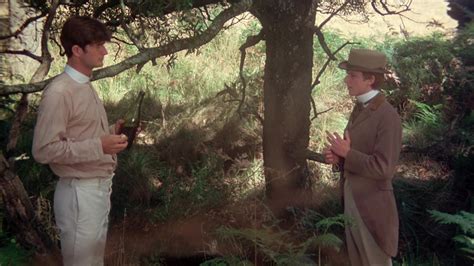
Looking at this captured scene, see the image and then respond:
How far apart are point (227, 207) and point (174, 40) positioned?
7.70ft

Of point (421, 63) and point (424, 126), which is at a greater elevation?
point (421, 63)

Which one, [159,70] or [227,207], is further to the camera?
[159,70]

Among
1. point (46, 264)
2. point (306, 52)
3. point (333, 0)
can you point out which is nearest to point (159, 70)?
point (333, 0)

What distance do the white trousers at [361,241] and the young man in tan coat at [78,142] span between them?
1.66 meters

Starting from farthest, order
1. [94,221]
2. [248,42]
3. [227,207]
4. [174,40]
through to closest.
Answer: [227,207]
[248,42]
[174,40]
[94,221]

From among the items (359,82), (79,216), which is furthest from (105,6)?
(359,82)

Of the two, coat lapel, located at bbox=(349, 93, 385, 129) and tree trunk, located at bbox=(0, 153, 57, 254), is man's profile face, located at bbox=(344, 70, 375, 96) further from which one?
tree trunk, located at bbox=(0, 153, 57, 254)

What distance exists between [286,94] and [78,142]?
2720mm

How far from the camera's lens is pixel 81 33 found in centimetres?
308

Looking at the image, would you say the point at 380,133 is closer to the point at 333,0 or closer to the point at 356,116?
the point at 356,116

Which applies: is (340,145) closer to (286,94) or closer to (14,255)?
(286,94)

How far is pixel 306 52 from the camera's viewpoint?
17.4 feet

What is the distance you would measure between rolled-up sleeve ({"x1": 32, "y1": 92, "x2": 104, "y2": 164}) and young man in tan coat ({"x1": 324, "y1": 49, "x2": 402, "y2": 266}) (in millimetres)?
1692

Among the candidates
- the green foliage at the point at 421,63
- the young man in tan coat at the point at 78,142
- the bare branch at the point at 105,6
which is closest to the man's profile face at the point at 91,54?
the young man in tan coat at the point at 78,142
